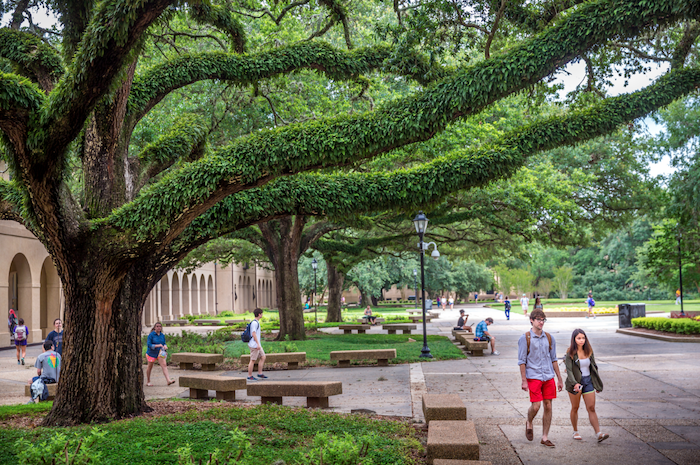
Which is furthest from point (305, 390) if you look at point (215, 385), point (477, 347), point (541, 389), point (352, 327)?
point (352, 327)

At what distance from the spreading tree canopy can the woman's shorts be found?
9.97ft

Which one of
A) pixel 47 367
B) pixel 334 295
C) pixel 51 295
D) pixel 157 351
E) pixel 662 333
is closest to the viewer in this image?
pixel 47 367

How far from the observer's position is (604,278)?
223 feet

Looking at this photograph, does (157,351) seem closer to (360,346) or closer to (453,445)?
(360,346)

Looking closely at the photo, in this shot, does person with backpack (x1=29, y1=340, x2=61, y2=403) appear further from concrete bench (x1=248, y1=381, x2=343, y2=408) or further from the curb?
the curb

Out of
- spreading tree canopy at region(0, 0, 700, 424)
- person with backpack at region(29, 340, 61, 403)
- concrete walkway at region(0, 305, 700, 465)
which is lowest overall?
concrete walkway at region(0, 305, 700, 465)

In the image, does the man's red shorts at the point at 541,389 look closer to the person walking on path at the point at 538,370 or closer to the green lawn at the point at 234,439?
the person walking on path at the point at 538,370

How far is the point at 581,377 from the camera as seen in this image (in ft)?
23.4

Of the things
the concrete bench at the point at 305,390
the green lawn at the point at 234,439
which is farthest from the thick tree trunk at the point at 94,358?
the concrete bench at the point at 305,390

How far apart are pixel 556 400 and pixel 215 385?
5.96 metres

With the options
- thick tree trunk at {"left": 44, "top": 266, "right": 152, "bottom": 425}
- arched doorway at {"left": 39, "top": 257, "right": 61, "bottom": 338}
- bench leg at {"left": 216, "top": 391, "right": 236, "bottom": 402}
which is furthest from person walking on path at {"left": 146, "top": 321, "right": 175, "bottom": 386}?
arched doorway at {"left": 39, "top": 257, "right": 61, "bottom": 338}

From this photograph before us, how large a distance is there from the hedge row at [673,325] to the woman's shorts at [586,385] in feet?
51.7

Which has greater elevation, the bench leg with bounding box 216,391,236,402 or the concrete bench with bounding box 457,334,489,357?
the bench leg with bounding box 216,391,236,402

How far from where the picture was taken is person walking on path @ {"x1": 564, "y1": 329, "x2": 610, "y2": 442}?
7102mm
